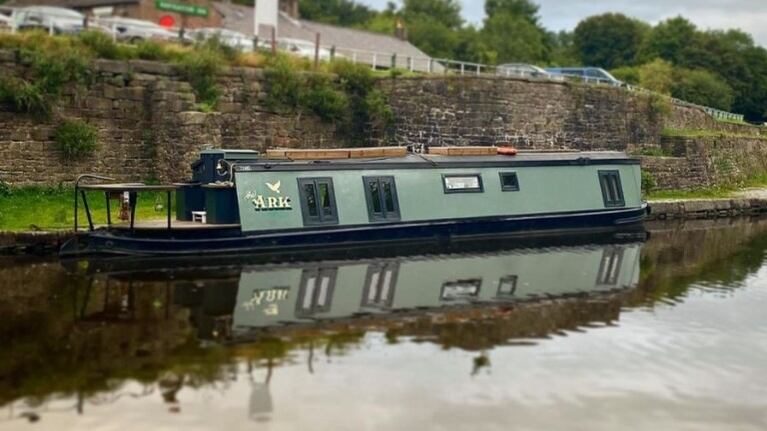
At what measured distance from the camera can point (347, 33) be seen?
148ft

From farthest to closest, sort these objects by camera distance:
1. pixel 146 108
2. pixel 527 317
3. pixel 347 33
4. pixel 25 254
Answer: pixel 347 33 < pixel 146 108 < pixel 25 254 < pixel 527 317

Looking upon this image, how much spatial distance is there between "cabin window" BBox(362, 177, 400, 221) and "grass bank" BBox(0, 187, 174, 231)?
3.84 meters

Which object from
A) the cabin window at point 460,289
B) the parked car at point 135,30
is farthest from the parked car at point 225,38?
the cabin window at point 460,289

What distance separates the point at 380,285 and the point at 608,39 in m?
52.0

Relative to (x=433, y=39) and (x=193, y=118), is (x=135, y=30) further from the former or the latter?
(x=433, y=39)

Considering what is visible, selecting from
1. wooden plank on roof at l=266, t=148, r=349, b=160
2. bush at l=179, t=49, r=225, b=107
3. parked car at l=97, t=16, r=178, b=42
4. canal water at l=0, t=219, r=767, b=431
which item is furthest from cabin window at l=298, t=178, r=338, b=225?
parked car at l=97, t=16, r=178, b=42

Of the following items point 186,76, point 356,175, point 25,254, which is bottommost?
point 25,254

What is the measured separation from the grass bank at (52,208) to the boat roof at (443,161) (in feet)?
8.29

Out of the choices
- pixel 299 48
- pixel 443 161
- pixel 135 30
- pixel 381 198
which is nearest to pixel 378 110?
pixel 443 161

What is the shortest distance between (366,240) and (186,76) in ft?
21.9

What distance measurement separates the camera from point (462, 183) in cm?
1892

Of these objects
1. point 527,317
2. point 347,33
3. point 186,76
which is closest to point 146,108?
point 186,76

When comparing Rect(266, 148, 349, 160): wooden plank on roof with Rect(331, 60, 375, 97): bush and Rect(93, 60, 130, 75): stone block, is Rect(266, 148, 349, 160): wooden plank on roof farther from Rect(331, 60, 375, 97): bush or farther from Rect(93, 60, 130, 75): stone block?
Rect(331, 60, 375, 97): bush

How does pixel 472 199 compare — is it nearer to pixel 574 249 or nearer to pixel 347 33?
pixel 574 249
